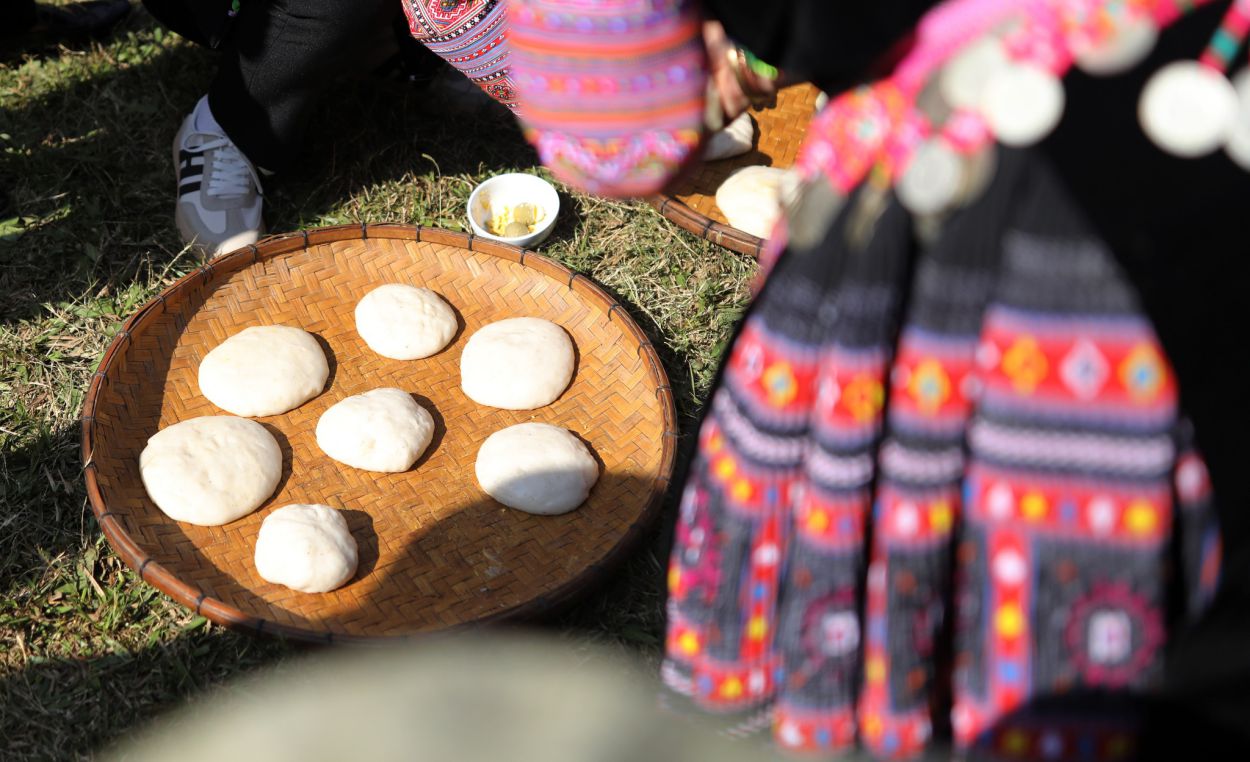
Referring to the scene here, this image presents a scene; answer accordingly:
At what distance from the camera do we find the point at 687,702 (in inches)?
40.1

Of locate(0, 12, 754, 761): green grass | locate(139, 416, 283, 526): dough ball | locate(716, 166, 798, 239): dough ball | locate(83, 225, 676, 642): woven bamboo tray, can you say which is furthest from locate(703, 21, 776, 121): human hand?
locate(716, 166, 798, 239): dough ball

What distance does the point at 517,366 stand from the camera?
6.88 ft

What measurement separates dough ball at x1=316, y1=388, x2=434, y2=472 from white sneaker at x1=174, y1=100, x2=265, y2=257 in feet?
2.33

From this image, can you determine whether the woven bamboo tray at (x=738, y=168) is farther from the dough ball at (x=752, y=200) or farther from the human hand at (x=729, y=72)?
the human hand at (x=729, y=72)

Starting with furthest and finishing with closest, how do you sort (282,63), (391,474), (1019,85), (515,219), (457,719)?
(515,219)
(282,63)
(391,474)
(1019,85)
(457,719)

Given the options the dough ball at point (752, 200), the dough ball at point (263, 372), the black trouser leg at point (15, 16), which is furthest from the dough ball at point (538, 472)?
the black trouser leg at point (15, 16)

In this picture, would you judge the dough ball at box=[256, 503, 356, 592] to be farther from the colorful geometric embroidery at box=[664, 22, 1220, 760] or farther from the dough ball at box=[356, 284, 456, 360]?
the colorful geometric embroidery at box=[664, 22, 1220, 760]

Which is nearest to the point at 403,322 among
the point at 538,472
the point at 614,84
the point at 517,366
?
the point at 517,366

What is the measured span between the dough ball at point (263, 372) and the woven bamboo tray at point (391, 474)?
0.14ft

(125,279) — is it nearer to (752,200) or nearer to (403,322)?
(403,322)

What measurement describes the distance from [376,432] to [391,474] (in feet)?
0.34

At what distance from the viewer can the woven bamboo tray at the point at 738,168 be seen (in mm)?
2361

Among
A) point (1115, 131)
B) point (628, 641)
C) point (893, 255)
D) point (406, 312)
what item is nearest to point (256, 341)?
point (406, 312)

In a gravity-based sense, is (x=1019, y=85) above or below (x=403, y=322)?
above
